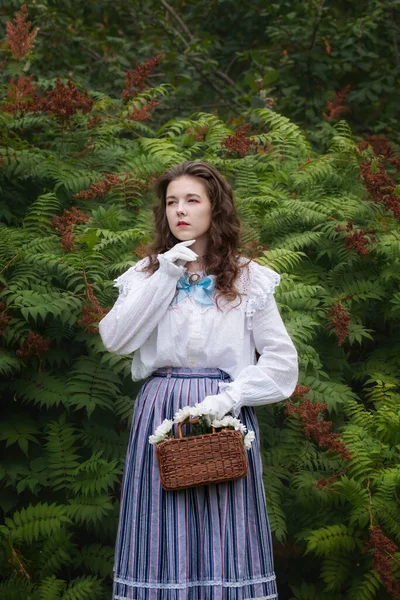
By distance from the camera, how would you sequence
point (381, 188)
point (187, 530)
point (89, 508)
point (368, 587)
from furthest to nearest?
point (381, 188), point (89, 508), point (368, 587), point (187, 530)

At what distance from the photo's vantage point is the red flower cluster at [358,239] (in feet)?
15.6

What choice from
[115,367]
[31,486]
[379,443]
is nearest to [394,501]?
[379,443]

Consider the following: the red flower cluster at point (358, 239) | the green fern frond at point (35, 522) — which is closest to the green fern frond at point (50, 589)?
the green fern frond at point (35, 522)

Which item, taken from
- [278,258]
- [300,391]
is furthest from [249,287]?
[278,258]

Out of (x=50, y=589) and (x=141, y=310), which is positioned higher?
(x=141, y=310)

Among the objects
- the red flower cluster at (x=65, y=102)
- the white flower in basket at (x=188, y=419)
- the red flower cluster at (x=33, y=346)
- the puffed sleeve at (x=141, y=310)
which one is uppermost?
the red flower cluster at (x=65, y=102)

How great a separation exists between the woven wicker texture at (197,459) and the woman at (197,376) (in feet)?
0.37

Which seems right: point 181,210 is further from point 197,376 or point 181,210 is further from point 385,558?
point 385,558

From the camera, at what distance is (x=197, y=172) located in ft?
10.9

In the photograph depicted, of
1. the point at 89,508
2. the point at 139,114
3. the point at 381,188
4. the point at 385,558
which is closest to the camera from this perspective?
the point at 385,558

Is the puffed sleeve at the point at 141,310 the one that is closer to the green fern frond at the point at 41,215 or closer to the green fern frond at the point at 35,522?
the green fern frond at the point at 35,522

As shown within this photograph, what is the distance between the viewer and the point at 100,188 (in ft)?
16.4

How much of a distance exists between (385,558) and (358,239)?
5.72 feet

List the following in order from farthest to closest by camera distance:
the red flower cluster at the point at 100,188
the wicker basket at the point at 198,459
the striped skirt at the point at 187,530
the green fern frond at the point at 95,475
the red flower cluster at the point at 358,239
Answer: the red flower cluster at the point at 100,188
the red flower cluster at the point at 358,239
the green fern frond at the point at 95,475
the striped skirt at the point at 187,530
the wicker basket at the point at 198,459
